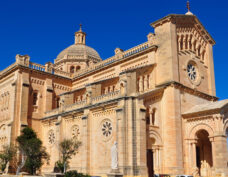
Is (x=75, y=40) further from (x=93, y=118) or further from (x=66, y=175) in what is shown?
(x=66, y=175)

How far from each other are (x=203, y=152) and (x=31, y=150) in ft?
61.1

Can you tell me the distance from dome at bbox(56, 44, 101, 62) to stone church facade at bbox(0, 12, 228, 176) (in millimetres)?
9930

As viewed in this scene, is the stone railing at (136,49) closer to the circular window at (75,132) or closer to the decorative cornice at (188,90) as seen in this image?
the decorative cornice at (188,90)

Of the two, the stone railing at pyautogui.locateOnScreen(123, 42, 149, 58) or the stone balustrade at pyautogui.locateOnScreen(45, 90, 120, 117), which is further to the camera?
the stone railing at pyautogui.locateOnScreen(123, 42, 149, 58)

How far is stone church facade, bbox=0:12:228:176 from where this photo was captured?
28.1 m

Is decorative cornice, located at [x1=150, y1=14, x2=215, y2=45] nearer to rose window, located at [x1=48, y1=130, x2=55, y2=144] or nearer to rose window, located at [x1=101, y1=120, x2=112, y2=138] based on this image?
rose window, located at [x1=101, y1=120, x2=112, y2=138]

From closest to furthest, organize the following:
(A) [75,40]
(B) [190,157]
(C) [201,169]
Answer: (B) [190,157], (C) [201,169], (A) [75,40]

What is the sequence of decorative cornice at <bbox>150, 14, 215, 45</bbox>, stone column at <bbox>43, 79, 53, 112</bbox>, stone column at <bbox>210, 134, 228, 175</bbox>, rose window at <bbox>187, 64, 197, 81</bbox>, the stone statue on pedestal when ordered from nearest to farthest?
the stone statue on pedestal < stone column at <bbox>210, 134, 228, 175</bbox> < decorative cornice at <bbox>150, 14, 215, 45</bbox> < rose window at <bbox>187, 64, 197, 81</bbox> < stone column at <bbox>43, 79, 53, 112</bbox>

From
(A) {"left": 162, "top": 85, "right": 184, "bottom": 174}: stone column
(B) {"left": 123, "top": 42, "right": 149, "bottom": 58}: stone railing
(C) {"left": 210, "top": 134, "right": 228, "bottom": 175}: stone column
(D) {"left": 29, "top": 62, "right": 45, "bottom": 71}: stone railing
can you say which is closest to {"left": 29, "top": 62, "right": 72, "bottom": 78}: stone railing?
(D) {"left": 29, "top": 62, "right": 45, "bottom": 71}: stone railing

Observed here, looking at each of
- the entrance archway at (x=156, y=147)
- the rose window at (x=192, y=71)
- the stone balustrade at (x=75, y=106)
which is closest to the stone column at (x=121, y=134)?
the entrance archway at (x=156, y=147)

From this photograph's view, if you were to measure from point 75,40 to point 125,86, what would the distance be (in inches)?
1154

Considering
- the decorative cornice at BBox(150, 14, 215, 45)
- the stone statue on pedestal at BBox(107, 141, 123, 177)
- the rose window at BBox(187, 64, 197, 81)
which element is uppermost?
the decorative cornice at BBox(150, 14, 215, 45)

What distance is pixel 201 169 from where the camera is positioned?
3275 centimetres

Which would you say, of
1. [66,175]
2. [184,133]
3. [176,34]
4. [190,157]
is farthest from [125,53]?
[66,175]
